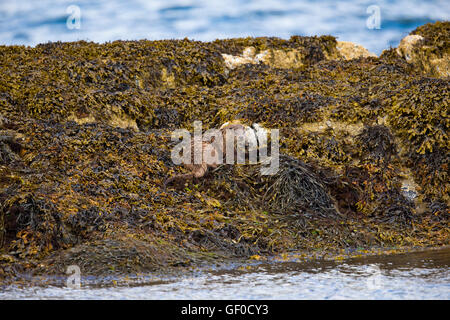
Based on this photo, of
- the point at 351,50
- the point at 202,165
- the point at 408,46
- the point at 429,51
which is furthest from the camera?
the point at 351,50

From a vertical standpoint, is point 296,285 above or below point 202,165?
below

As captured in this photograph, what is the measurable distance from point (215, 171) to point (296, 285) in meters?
3.98

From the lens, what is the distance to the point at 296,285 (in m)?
6.29

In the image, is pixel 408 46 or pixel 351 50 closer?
pixel 408 46

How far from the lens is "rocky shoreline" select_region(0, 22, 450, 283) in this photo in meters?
7.68

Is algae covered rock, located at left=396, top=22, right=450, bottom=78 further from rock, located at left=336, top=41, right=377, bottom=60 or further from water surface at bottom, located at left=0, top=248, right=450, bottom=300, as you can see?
water surface at bottom, located at left=0, top=248, right=450, bottom=300

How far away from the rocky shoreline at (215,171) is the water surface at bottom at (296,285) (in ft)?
2.26

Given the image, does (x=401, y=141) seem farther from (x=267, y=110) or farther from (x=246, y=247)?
(x=246, y=247)

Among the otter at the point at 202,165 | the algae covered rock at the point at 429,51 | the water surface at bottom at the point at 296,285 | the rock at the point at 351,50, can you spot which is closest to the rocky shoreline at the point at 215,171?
the algae covered rock at the point at 429,51

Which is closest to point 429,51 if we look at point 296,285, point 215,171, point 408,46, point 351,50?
point 408,46

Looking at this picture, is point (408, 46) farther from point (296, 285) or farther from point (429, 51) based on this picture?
point (296, 285)

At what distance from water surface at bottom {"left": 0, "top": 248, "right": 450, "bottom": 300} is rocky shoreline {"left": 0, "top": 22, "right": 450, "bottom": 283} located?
69cm

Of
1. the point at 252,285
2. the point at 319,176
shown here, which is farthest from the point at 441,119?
the point at 252,285

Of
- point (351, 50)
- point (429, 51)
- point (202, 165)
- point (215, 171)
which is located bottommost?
point (215, 171)
